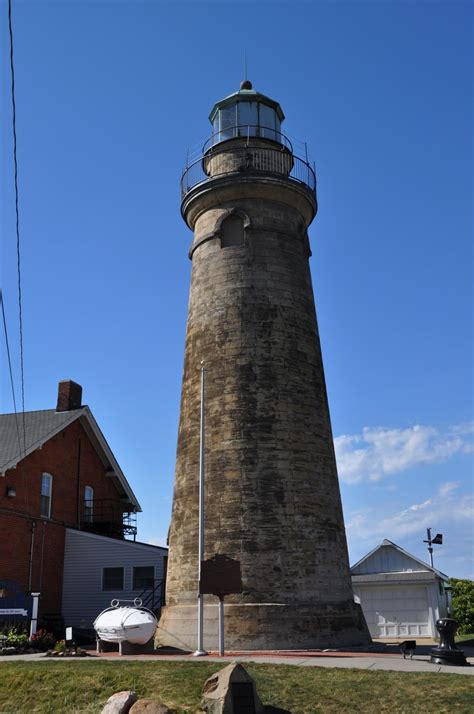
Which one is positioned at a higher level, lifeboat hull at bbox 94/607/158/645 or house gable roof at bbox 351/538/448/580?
house gable roof at bbox 351/538/448/580

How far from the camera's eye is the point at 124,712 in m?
10.8

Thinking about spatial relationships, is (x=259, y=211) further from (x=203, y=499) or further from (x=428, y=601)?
(x=428, y=601)

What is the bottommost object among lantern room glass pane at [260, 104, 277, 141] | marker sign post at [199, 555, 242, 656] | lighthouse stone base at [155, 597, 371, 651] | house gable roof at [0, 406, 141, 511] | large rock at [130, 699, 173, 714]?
large rock at [130, 699, 173, 714]

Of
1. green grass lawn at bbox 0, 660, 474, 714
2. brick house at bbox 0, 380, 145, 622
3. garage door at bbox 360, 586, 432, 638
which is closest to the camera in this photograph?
green grass lawn at bbox 0, 660, 474, 714

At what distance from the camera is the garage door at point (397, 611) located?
92.1 feet

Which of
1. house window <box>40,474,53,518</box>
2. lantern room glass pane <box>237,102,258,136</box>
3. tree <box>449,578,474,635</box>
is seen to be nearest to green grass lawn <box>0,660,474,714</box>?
house window <box>40,474,53,518</box>

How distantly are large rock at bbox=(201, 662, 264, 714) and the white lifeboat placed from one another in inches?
256

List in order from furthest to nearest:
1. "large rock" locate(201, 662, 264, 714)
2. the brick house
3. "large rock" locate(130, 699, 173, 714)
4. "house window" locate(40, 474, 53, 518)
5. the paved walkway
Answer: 1. "house window" locate(40, 474, 53, 518)
2. the brick house
3. the paved walkway
4. "large rock" locate(130, 699, 173, 714)
5. "large rock" locate(201, 662, 264, 714)

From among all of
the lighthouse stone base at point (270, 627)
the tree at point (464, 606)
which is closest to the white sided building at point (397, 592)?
the tree at point (464, 606)

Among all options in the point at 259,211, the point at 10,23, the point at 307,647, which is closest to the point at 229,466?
the point at 307,647

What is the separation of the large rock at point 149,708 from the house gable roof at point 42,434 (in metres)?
15.2

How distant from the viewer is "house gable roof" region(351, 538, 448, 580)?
29.2 m

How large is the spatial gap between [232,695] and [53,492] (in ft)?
61.9

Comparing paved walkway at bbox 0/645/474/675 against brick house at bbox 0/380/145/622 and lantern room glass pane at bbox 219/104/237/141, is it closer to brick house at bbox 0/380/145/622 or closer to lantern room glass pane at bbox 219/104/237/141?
brick house at bbox 0/380/145/622
